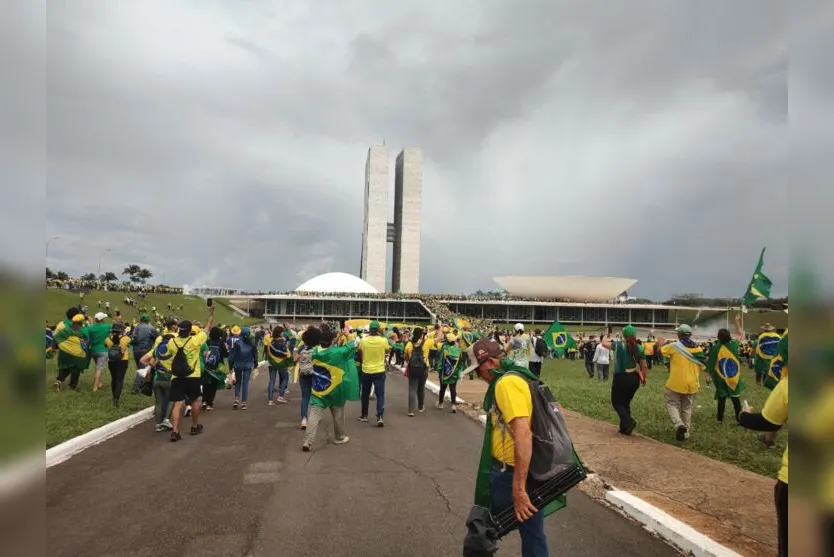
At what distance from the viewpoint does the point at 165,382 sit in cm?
833

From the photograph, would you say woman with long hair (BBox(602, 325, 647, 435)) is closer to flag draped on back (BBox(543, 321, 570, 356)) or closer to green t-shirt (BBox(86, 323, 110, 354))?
green t-shirt (BBox(86, 323, 110, 354))

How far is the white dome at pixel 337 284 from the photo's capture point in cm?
9444

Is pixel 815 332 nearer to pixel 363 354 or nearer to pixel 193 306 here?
pixel 363 354

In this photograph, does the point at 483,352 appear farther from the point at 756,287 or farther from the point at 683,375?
the point at 756,287

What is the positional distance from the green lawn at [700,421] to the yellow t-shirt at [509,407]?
4.03 m

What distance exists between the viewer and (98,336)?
12008 millimetres

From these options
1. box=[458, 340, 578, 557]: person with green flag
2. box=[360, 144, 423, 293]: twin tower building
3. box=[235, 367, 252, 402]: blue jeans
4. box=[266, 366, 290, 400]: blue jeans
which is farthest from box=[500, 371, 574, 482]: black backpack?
box=[360, 144, 423, 293]: twin tower building

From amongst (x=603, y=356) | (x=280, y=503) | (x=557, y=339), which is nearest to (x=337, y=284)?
(x=557, y=339)

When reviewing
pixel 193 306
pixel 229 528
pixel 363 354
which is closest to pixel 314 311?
pixel 193 306

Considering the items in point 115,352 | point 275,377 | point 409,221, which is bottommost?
point 275,377

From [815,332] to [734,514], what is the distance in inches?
175

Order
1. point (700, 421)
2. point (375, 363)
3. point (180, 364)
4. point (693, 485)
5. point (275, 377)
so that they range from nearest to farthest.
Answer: point (693, 485) < point (180, 364) < point (375, 363) < point (700, 421) < point (275, 377)

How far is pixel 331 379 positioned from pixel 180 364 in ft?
7.85

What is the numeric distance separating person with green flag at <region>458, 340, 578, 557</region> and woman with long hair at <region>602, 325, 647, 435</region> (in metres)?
5.85
